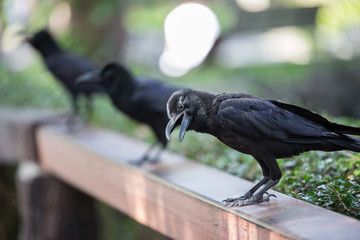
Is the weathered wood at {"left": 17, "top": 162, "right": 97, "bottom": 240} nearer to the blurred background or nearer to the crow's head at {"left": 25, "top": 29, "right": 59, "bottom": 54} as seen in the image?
the blurred background

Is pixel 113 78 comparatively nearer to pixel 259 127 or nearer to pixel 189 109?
pixel 189 109

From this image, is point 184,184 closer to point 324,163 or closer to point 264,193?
point 264,193

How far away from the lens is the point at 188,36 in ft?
45.0

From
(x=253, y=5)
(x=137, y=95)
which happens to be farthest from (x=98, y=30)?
(x=253, y=5)

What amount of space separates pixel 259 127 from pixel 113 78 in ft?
5.35

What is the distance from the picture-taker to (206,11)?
13.1 metres

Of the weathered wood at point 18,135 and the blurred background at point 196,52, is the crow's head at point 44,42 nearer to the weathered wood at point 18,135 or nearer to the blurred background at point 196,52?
the blurred background at point 196,52

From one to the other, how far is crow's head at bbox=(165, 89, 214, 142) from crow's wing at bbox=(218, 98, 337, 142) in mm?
93

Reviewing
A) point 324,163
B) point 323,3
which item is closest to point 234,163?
point 324,163

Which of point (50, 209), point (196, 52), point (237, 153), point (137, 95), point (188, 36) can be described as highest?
point (137, 95)

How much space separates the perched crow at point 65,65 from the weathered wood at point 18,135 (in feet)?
1.56

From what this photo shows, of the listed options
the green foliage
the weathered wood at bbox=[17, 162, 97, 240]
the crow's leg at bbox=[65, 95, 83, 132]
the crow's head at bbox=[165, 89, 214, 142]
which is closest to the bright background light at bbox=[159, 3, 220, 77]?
the crow's leg at bbox=[65, 95, 83, 132]

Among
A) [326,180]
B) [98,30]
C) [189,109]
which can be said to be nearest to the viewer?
[189,109]

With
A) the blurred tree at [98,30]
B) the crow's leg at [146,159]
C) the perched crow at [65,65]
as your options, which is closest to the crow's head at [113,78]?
the crow's leg at [146,159]
